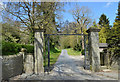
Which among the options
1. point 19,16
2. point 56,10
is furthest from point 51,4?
point 19,16

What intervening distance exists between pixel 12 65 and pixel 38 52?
1.13 meters

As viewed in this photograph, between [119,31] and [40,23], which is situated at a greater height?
[40,23]

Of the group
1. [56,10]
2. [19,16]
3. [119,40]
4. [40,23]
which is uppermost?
[56,10]

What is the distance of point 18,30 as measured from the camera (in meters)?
6.02

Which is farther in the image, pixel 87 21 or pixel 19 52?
pixel 87 21

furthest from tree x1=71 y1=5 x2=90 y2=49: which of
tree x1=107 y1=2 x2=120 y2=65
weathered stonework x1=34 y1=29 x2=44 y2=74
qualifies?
weathered stonework x1=34 y1=29 x2=44 y2=74

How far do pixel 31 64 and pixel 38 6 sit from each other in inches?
129

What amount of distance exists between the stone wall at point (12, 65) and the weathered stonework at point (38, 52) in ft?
2.02

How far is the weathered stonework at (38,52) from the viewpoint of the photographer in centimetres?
403

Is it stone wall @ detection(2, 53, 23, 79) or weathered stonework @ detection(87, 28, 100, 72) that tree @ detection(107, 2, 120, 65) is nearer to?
weathered stonework @ detection(87, 28, 100, 72)

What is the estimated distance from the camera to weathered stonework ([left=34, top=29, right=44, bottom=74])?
13.2 feet

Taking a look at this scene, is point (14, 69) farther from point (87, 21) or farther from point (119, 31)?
point (87, 21)

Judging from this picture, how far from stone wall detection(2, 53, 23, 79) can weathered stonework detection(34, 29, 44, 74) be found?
2.02 ft

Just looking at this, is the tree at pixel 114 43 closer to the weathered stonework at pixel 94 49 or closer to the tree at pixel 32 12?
the weathered stonework at pixel 94 49
